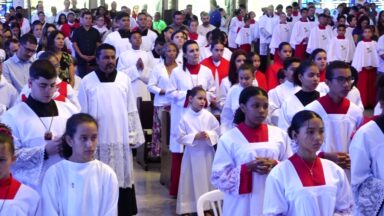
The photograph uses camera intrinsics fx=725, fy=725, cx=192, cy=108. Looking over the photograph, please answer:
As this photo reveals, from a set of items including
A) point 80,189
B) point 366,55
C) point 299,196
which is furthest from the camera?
point 366,55

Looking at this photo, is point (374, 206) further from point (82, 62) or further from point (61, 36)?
point (82, 62)

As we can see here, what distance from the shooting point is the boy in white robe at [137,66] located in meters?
9.48

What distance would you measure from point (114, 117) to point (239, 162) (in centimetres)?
189

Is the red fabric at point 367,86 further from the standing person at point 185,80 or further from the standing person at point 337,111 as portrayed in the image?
the standing person at point 337,111

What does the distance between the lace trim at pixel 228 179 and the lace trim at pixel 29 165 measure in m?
1.09

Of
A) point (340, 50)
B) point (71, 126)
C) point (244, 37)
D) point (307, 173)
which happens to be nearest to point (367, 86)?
point (340, 50)

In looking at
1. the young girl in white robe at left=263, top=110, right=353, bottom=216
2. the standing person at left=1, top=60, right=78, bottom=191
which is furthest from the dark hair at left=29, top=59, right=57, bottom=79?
the young girl in white robe at left=263, top=110, right=353, bottom=216

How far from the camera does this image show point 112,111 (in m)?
6.14

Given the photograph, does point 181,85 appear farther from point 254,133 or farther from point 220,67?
point 254,133

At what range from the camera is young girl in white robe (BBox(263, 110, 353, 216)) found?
3795 millimetres

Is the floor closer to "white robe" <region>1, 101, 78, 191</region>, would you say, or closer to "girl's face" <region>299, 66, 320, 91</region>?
"girl's face" <region>299, 66, 320, 91</region>

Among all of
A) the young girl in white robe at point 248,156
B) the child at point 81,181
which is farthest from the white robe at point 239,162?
the child at point 81,181

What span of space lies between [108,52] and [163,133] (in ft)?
7.07

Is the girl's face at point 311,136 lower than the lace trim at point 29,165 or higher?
higher
